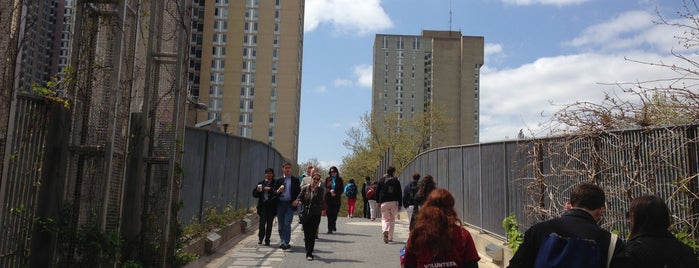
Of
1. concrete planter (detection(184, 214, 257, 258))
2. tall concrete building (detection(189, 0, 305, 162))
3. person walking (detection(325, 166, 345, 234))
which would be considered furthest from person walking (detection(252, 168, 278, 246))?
tall concrete building (detection(189, 0, 305, 162))

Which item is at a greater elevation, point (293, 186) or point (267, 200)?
point (293, 186)

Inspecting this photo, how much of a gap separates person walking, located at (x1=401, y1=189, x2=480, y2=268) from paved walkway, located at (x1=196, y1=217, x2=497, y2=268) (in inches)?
206

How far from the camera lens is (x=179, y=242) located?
25.6 ft

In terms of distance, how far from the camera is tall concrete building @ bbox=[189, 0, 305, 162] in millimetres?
115125

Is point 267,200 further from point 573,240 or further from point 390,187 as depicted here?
point 573,240

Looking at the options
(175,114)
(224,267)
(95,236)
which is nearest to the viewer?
(95,236)

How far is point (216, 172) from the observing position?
519 inches

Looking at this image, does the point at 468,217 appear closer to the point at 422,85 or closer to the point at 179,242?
the point at 179,242

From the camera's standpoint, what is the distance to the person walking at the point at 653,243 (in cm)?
348

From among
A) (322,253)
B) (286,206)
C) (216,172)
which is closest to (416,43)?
(216,172)

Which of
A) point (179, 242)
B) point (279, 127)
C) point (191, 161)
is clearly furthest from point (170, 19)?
point (279, 127)

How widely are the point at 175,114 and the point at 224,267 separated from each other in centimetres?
289

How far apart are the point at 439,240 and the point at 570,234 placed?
1.05 meters

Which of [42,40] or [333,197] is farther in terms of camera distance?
[333,197]
